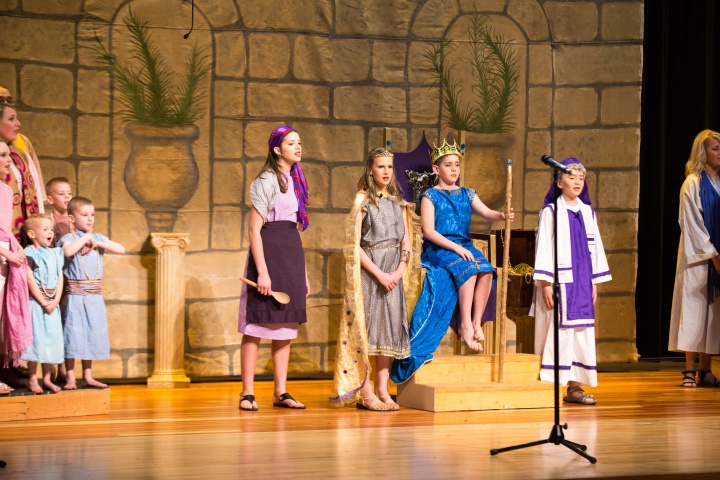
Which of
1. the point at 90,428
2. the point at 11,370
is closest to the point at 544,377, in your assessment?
the point at 90,428

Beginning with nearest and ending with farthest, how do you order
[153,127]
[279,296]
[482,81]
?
[279,296], [153,127], [482,81]

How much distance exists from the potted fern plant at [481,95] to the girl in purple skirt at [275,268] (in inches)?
84.9

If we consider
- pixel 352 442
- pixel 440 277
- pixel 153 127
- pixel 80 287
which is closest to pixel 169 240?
pixel 153 127

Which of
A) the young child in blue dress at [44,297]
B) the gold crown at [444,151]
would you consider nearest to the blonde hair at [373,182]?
the gold crown at [444,151]

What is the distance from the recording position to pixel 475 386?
5562 mm

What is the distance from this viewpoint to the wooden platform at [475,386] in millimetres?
5551

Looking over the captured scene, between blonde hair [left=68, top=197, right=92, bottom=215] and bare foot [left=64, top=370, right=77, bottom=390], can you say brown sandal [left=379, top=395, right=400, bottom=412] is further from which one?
blonde hair [left=68, top=197, right=92, bottom=215]

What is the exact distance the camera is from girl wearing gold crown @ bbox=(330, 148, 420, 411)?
18.4 ft

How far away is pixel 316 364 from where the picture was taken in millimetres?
7430

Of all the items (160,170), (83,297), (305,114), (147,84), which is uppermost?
(147,84)

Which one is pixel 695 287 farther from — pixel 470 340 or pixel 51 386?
pixel 51 386

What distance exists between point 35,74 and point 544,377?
3838 mm

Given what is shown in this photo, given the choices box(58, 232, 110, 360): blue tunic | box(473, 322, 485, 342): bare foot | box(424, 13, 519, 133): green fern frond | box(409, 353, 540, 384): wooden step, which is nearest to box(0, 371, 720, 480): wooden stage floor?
box(409, 353, 540, 384): wooden step

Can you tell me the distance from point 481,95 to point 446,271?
89.0 inches
